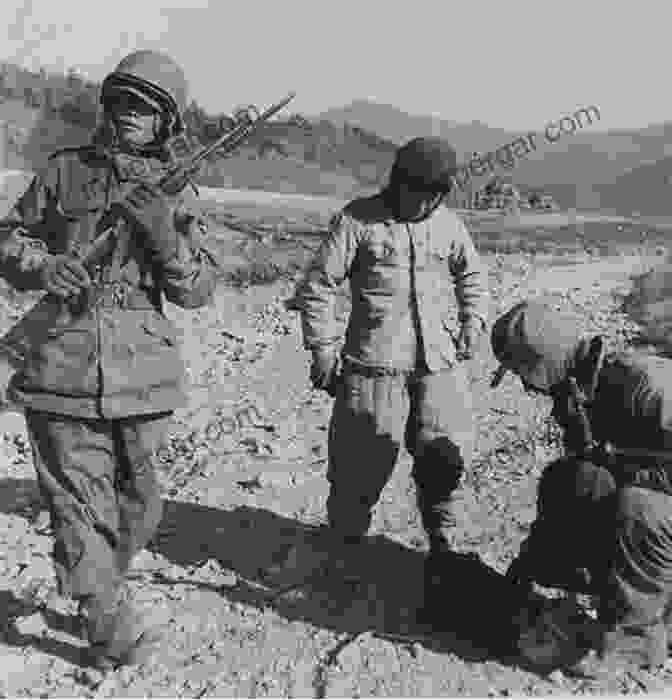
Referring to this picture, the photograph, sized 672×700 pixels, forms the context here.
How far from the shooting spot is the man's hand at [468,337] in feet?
12.4

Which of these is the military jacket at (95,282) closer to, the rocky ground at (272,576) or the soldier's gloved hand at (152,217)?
the soldier's gloved hand at (152,217)

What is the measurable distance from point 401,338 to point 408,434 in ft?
1.45

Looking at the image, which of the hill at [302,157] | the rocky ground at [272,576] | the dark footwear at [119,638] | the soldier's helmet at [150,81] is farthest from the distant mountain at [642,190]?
the dark footwear at [119,638]

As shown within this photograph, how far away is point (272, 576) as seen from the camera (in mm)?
4066

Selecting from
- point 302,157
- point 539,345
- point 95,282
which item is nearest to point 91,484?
point 95,282

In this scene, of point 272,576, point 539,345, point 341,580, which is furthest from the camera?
point 272,576

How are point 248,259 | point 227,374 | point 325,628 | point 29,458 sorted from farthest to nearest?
1. point 248,259
2. point 227,374
3. point 29,458
4. point 325,628

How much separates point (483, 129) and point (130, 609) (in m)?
63.7

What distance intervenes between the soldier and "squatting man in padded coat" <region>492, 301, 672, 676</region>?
1137mm

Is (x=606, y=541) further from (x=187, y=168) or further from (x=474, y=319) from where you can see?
(x=187, y=168)

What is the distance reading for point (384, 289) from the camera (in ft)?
11.9

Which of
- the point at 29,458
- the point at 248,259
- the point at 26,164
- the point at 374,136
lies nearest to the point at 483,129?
the point at 374,136

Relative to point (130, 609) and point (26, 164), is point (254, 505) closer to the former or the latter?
point (130, 609)

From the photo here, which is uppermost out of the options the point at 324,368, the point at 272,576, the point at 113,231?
the point at 113,231
